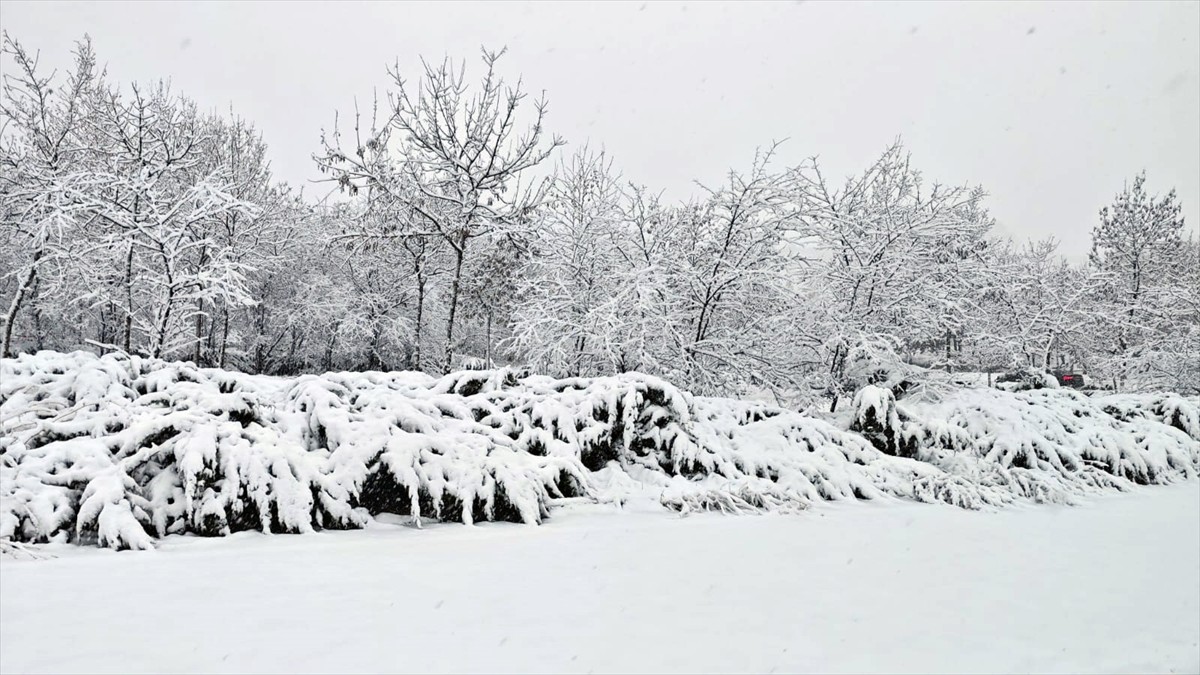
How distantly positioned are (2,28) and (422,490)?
1636cm

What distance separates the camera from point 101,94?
50.9ft

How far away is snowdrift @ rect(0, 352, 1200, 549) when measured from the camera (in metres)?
4.60

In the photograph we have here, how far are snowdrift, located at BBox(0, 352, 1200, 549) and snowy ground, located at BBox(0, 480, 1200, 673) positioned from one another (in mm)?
346

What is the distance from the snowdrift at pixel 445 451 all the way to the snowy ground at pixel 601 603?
35cm

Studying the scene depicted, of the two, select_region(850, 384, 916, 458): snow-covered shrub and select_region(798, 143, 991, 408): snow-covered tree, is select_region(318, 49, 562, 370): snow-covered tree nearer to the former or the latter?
select_region(798, 143, 991, 408): snow-covered tree

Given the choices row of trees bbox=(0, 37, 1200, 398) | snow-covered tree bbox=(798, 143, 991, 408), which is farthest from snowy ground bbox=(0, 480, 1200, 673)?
snow-covered tree bbox=(798, 143, 991, 408)

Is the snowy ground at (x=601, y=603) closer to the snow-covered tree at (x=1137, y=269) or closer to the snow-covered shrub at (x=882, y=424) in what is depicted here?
the snow-covered shrub at (x=882, y=424)

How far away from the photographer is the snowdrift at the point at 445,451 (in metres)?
4.60

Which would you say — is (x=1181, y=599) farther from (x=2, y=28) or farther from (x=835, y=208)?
(x=2, y=28)

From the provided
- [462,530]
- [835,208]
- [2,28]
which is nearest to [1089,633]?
[462,530]

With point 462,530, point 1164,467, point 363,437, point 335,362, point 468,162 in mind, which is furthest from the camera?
point 335,362

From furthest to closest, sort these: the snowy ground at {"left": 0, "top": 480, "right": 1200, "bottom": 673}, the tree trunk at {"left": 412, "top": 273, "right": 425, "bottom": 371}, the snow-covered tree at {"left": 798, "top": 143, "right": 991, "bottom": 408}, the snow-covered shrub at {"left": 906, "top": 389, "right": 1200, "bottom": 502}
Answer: the tree trunk at {"left": 412, "top": 273, "right": 425, "bottom": 371} → the snow-covered tree at {"left": 798, "top": 143, "right": 991, "bottom": 408} → the snow-covered shrub at {"left": 906, "top": 389, "right": 1200, "bottom": 502} → the snowy ground at {"left": 0, "top": 480, "right": 1200, "bottom": 673}

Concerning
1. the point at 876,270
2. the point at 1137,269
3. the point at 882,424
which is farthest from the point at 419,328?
the point at 1137,269

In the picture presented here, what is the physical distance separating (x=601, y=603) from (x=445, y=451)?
269cm
